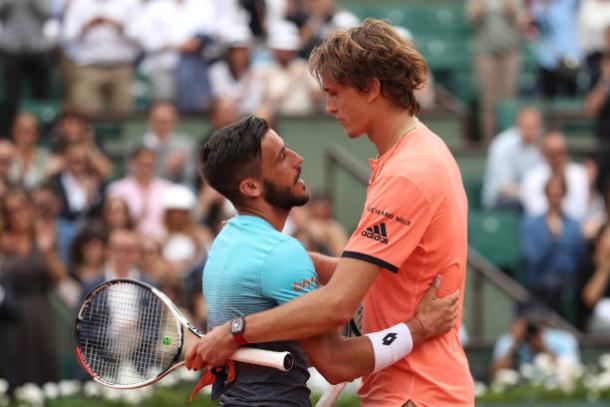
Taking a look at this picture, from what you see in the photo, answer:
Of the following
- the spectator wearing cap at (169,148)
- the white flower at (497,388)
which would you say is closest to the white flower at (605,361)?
the white flower at (497,388)

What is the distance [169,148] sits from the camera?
1229 centimetres

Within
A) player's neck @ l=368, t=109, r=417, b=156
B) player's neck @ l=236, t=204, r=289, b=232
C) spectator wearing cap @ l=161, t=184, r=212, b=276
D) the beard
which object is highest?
player's neck @ l=368, t=109, r=417, b=156

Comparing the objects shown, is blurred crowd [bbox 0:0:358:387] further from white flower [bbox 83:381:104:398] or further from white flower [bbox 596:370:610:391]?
white flower [bbox 596:370:610:391]

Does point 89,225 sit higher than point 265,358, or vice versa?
point 265,358

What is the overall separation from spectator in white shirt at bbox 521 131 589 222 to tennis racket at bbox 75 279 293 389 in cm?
764

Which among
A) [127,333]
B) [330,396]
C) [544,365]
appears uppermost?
[127,333]

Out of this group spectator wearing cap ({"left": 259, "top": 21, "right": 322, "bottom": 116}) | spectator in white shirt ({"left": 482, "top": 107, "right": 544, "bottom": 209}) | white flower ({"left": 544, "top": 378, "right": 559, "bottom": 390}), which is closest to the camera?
white flower ({"left": 544, "top": 378, "right": 559, "bottom": 390})

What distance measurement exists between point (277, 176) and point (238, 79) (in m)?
8.57

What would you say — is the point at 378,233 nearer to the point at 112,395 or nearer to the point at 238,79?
the point at 112,395

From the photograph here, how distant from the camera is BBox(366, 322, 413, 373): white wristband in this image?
4531 mm

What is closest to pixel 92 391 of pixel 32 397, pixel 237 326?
pixel 32 397

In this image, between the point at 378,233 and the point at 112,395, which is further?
the point at 112,395

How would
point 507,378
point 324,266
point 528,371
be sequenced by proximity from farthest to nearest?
point 528,371
point 507,378
point 324,266

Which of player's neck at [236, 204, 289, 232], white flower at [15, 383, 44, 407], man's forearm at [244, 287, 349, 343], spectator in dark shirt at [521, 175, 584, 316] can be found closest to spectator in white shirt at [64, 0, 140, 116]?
spectator in dark shirt at [521, 175, 584, 316]
